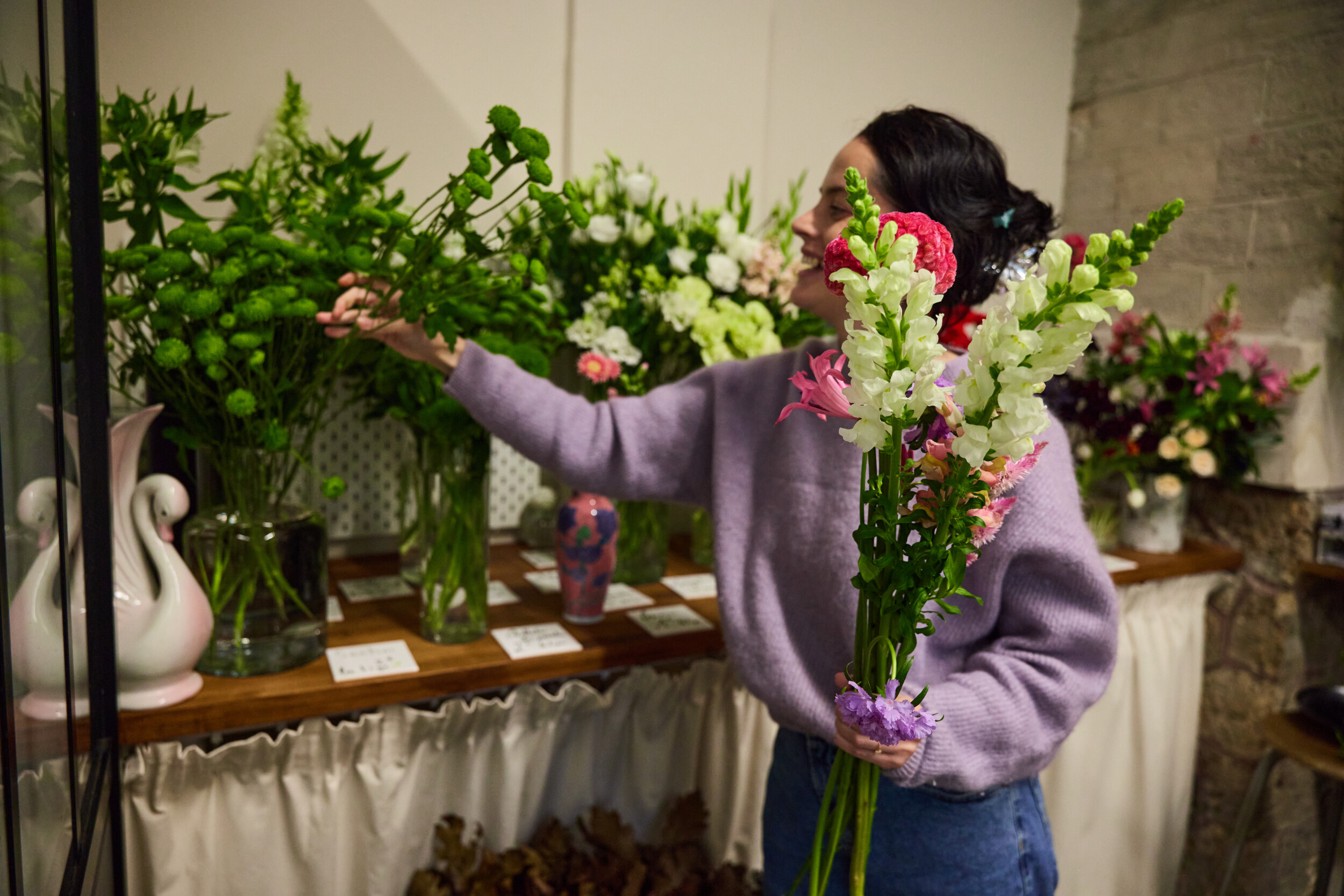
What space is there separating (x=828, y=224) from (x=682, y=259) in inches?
21.5

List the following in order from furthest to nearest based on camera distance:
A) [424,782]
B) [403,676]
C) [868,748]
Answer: [424,782]
[403,676]
[868,748]

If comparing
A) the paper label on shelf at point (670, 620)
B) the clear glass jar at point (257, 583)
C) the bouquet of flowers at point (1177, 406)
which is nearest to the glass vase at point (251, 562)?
the clear glass jar at point (257, 583)

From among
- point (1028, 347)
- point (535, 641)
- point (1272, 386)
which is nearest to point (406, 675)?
point (535, 641)

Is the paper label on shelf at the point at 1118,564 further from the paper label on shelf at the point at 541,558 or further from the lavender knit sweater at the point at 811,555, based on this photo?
the paper label on shelf at the point at 541,558

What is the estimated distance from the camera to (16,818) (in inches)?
20.7

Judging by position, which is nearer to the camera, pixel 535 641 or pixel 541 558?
pixel 535 641

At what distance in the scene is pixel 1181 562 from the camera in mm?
1876

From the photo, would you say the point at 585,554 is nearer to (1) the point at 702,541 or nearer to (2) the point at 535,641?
(2) the point at 535,641

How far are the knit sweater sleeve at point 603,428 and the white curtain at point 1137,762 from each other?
1084 millimetres

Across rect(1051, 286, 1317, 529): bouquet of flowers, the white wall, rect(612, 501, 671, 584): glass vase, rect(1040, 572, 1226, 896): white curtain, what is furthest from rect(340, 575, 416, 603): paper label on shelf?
rect(1051, 286, 1317, 529): bouquet of flowers

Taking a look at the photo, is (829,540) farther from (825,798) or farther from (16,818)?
(16,818)

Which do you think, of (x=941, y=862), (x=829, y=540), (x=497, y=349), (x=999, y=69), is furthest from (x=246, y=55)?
(x=999, y=69)

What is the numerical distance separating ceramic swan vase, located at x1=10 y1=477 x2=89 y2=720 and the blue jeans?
743 millimetres

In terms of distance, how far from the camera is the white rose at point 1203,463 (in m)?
1.84
